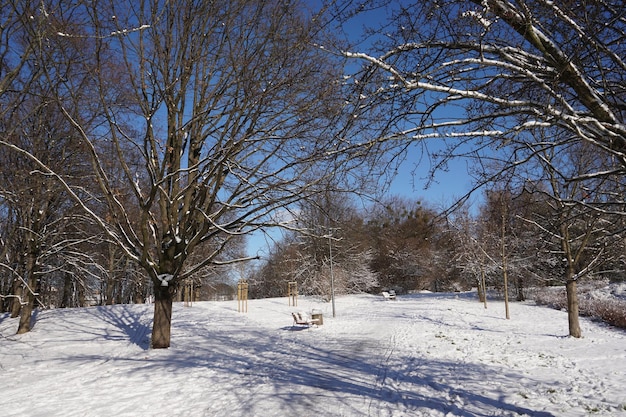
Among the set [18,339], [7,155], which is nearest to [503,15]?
[18,339]

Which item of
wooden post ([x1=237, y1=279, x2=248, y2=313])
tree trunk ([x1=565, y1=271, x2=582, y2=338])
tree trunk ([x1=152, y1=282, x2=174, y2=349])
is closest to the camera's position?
tree trunk ([x1=152, y1=282, x2=174, y2=349])

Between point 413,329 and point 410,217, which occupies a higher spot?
point 410,217

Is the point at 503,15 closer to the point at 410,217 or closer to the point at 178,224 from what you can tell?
the point at 178,224

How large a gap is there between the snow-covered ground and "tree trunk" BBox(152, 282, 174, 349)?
0.29 metres

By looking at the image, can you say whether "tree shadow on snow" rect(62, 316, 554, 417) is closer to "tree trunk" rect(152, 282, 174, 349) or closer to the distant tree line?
"tree trunk" rect(152, 282, 174, 349)

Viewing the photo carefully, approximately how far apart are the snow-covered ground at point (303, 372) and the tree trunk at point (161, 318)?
0.29m

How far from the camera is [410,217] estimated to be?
4497 cm

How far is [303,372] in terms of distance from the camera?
7.34m

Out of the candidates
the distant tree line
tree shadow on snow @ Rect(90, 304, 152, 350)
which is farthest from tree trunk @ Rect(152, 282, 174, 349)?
the distant tree line

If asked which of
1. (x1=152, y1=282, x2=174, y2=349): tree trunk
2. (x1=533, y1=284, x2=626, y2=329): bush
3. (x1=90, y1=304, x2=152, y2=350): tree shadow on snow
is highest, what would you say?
(x1=152, y1=282, x2=174, y2=349): tree trunk

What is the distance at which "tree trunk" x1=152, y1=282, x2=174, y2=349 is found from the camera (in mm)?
9281

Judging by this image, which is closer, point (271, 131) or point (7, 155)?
point (271, 131)

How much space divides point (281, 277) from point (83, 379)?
30538 millimetres

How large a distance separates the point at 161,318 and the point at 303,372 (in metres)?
4.00
